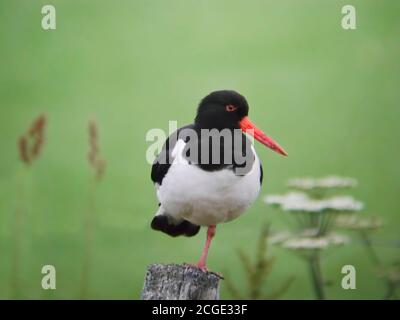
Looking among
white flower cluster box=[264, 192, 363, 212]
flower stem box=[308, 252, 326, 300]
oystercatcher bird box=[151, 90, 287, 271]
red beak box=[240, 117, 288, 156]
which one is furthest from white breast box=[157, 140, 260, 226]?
flower stem box=[308, 252, 326, 300]

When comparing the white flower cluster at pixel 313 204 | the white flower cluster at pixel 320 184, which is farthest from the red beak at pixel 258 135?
the white flower cluster at pixel 320 184

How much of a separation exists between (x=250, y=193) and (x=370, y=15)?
282 centimetres

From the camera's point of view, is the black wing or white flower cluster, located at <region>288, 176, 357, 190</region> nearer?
the black wing

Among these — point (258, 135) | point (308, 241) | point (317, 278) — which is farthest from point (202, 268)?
point (317, 278)

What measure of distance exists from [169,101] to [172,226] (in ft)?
6.92

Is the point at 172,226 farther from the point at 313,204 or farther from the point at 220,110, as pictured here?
the point at 313,204

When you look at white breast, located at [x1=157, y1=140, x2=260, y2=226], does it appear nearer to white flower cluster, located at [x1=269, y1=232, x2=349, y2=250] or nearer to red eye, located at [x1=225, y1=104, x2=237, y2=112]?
red eye, located at [x1=225, y1=104, x2=237, y2=112]

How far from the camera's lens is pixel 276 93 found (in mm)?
5883

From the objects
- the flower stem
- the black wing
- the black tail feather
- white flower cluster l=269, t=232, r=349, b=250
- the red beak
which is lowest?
the flower stem

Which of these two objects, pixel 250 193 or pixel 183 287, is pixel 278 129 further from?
pixel 183 287

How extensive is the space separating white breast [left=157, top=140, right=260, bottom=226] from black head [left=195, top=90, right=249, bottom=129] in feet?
0.53

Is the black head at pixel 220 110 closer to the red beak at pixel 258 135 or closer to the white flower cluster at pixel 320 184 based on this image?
the red beak at pixel 258 135

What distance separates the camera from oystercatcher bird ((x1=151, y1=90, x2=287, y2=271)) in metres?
3.34
